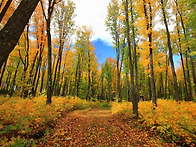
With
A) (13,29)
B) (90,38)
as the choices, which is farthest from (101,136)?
(90,38)

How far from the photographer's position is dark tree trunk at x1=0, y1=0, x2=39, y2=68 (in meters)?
2.73

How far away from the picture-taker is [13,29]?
2869mm

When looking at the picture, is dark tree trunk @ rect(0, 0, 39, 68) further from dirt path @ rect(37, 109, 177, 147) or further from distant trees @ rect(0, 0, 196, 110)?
dirt path @ rect(37, 109, 177, 147)

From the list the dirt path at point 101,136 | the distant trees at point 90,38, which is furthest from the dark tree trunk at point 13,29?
the dirt path at point 101,136

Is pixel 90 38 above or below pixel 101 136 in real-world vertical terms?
above

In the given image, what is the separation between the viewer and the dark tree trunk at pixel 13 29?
8.97ft

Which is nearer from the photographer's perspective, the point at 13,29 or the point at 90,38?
the point at 13,29

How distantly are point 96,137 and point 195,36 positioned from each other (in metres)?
14.1

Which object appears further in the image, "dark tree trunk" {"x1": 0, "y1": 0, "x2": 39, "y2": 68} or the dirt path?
the dirt path

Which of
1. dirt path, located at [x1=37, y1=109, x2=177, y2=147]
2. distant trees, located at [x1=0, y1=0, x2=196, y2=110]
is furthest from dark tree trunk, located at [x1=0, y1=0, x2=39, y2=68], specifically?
dirt path, located at [x1=37, y1=109, x2=177, y2=147]

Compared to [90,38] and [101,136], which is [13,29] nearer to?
[101,136]

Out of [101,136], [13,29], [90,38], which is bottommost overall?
[101,136]

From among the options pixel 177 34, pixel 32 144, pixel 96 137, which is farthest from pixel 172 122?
pixel 177 34

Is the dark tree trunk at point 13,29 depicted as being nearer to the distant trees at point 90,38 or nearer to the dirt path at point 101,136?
the distant trees at point 90,38
